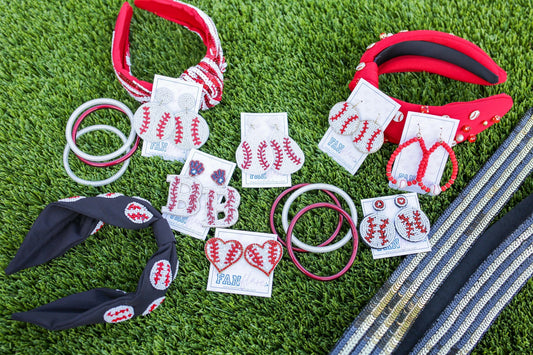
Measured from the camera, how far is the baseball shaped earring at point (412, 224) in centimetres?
188

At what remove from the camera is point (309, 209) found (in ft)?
6.38

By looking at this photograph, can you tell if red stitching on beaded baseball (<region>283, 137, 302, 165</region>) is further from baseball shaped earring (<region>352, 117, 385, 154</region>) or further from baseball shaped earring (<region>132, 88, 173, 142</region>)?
baseball shaped earring (<region>132, 88, 173, 142</region>)

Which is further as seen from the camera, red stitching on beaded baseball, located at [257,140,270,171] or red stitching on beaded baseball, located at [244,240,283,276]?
red stitching on beaded baseball, located at [257,140,270,171]

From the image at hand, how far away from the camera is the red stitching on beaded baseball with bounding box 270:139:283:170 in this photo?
196 centimetres

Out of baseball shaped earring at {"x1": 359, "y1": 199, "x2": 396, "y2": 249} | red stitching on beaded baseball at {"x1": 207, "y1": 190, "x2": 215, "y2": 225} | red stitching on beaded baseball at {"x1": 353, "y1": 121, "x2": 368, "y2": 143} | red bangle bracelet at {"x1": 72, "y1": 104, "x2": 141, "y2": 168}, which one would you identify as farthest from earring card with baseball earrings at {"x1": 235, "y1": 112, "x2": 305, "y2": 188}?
red bangle bracelet at {"x1": 72, "y1": 104, "x2": 141, "y2": 168}

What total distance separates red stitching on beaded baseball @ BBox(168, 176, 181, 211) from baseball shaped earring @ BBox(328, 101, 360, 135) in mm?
834

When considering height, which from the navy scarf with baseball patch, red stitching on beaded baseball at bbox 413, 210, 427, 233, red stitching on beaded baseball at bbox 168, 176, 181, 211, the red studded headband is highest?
the red studded headband

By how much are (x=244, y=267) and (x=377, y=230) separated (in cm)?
67

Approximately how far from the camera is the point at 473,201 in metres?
1.97

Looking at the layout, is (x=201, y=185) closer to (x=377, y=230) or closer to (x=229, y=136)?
(x=229, y=136)

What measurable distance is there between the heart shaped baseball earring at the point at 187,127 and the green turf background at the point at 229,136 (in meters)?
0.10

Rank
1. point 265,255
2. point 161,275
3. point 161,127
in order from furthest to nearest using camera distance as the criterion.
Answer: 1. point 161,127
2. point 265,255
3. point 161,275

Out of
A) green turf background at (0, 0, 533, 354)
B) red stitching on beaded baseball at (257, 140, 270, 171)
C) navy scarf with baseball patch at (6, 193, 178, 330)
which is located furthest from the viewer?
red stitching on beaded baseball at (257, 140, 270, 171)

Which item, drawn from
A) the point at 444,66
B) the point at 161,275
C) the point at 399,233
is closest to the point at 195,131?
the point at 161,275
